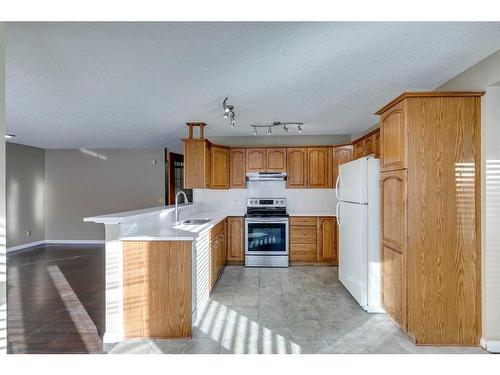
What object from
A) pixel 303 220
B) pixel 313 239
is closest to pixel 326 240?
pixel 313 239

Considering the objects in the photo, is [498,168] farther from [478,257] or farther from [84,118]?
[84,118]

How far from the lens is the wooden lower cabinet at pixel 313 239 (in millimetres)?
5051

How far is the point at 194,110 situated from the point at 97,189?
4580 mm

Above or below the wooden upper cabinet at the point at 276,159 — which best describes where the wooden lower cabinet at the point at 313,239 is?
below

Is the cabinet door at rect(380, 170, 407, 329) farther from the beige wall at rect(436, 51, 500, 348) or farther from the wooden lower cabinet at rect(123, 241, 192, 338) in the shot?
the wooden lower cabinet at rect(123, 241, 192, 338)

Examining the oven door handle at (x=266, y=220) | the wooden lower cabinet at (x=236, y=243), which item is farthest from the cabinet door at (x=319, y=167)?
the wooden lower cabinet at (x=236, y=243)

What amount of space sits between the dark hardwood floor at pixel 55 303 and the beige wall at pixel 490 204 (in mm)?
3206

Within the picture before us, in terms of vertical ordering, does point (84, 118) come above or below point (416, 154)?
above

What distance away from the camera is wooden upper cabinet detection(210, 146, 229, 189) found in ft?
17.3

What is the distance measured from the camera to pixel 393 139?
274 centimetres

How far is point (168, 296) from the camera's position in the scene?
260 centimetres

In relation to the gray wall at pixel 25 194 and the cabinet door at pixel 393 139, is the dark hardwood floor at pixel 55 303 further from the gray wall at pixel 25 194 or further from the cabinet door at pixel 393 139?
the cabinet door at pixel 393 139

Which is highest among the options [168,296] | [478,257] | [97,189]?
[97,189]
